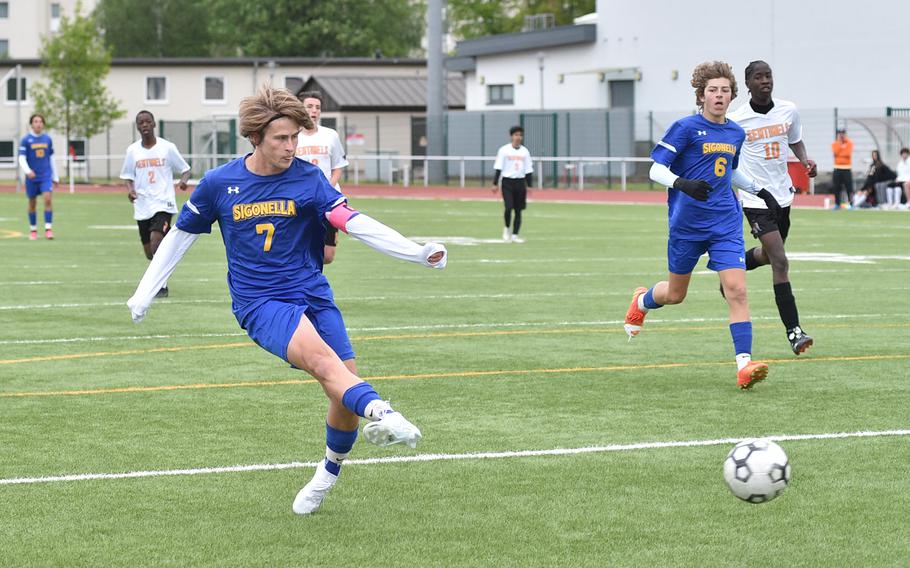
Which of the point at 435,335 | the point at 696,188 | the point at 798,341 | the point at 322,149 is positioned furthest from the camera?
the point at 322,149

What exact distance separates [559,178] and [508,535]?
47397 millimetres

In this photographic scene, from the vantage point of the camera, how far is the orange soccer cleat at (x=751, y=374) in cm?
971

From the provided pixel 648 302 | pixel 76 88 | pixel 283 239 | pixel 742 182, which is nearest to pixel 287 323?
pixel 283 239

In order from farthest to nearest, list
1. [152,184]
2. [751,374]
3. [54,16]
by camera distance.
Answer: [54,16], [152,184], [751,374]

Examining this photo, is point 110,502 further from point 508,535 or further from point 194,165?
point 194,165

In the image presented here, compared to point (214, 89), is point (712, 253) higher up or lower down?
lower down

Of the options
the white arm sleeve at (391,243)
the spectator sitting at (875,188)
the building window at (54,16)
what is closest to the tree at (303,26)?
the building window at (54,16)

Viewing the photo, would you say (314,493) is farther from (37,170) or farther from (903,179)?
(903,179)

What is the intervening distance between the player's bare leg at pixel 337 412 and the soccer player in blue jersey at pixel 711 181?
421 centimetres

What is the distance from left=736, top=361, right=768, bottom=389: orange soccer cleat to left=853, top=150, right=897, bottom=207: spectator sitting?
29.6 metres

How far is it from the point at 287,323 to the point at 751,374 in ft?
13.8

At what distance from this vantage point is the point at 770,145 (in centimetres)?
1223

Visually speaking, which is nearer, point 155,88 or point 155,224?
point 155,224

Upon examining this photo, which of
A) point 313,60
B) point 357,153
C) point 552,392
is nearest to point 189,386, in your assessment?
point 552,392
